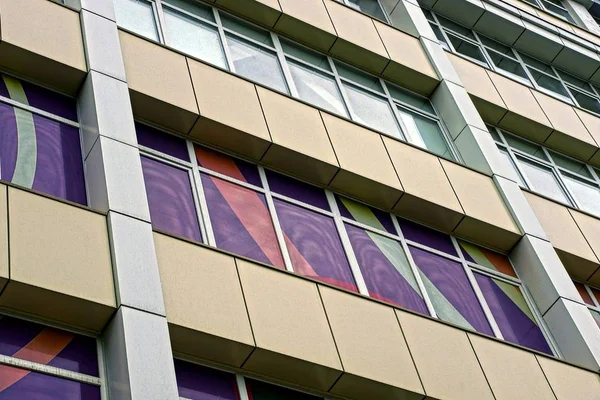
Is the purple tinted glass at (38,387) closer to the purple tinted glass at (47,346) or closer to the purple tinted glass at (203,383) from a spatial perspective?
the purple tinted glass at (47,346)

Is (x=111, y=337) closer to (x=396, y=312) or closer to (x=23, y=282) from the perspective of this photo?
(x=23, y=282)

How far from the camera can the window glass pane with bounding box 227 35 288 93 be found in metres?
16.9

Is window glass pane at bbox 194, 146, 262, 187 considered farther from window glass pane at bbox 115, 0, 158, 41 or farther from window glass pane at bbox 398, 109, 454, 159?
window glass pane at bbox 398, 109, 454, 159

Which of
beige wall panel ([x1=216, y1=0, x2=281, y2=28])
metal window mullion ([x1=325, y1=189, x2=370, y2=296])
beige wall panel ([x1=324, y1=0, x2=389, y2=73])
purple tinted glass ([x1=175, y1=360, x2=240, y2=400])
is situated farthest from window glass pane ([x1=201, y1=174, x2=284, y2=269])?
beige wall panel ([x1=324, y1=0, x2=389, y2=73])

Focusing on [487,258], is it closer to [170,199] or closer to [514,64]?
[170,199]

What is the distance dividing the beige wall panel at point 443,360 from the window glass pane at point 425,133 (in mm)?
5415

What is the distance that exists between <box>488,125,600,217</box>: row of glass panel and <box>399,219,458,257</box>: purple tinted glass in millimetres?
3934

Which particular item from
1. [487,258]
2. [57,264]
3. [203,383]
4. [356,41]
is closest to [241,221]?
[203,383]

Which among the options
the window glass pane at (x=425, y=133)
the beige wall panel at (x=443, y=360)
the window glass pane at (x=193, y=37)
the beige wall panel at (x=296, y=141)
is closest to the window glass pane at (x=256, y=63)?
the window glass pane at (x=193, y=37)

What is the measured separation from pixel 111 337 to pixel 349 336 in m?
3.37

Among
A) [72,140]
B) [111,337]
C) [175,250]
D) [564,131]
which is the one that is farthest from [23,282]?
[564,131]

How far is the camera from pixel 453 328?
13922mm

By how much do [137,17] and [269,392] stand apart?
7.38 m

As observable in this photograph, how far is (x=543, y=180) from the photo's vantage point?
20609mm
